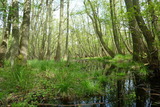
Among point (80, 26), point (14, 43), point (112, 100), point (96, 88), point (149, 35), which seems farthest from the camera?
point (80, 26)

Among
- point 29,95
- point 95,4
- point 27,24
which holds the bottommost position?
point 29,95

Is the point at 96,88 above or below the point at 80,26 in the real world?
below

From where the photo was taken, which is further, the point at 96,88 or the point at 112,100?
the point at 96,88

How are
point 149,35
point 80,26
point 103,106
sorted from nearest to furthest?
point 103,106, point 149,35, point 80,26

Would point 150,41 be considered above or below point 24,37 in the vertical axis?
below

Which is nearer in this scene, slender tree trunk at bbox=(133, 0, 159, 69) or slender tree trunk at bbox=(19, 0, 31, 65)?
slender tree trunk at bbox=(133, 0, 159, 69)

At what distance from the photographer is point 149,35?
5551 millimetres

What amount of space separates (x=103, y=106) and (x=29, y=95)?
5.86 ft

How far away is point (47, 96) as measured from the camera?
3.09m

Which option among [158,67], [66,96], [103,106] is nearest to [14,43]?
[66,96]

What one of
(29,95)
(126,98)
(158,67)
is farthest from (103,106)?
(158,67)

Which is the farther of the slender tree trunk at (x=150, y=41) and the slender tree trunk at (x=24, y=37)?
the slender tree trunk at (x=24, y=37)

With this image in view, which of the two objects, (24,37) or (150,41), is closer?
(150,41)

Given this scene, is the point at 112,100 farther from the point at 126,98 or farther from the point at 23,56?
the point at 23,56
